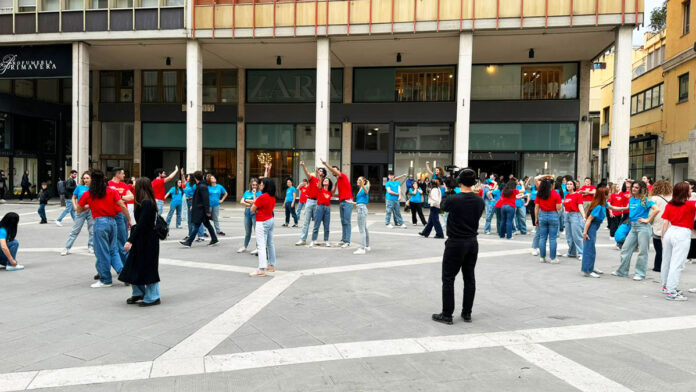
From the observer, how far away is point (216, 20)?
24500 mm

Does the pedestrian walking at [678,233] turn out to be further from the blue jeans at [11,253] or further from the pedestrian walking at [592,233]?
the blue jeans at [11,253]

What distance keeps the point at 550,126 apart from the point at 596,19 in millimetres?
6821

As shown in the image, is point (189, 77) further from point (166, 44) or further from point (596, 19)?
point (596, 19)

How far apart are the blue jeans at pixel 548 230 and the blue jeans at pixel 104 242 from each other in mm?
8110

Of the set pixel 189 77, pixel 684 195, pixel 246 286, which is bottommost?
pixel 246 286

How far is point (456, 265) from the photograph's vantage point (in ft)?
19.7

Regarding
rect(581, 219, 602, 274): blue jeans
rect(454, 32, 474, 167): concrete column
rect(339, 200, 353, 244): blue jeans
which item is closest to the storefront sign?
rect(454, 32, 474, 167): concrete column

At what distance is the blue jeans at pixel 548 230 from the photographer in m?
10.5

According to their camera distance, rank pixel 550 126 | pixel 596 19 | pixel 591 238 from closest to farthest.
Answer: pixel 591 238, pixel 596 19, pixel 550 126

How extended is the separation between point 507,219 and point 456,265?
357 inches

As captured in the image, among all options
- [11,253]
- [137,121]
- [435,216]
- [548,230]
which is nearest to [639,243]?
[548,230]

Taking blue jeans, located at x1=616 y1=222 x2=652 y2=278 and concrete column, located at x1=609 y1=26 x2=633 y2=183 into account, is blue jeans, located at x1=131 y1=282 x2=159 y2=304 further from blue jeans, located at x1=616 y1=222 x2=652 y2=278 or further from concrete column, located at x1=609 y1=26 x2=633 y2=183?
concrete column, located at x1=609 y1=26 x2=633 y2=183

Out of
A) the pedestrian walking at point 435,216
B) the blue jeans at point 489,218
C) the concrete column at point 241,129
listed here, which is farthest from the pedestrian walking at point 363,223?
the concrete column at point 241,129

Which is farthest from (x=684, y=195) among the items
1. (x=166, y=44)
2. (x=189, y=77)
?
(x=166, y=44)
